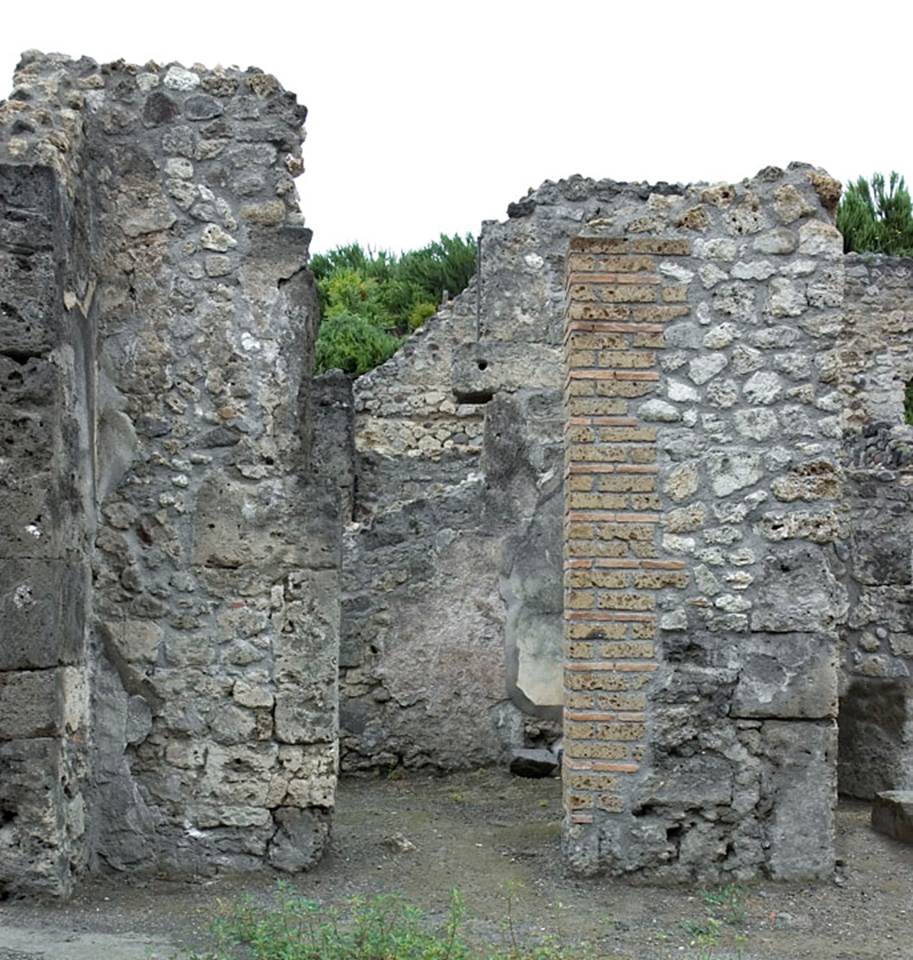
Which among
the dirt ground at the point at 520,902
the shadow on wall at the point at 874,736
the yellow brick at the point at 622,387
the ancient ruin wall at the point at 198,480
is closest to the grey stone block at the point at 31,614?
the ancient ruin wall at the point at 198,480

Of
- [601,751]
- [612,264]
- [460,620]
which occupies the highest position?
[612,264]

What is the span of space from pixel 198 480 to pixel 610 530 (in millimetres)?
1802

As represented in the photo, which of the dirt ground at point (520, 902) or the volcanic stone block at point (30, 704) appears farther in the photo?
the volcanic stone block at point (30, 704)

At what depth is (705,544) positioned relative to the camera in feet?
19.4

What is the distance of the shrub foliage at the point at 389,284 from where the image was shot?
917 inches

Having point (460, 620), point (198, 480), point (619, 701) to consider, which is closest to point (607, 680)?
point (619, 701)

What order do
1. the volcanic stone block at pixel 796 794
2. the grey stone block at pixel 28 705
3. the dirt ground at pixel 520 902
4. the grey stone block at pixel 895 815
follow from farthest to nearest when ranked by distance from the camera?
the grey stone block at pixel 895 815 → the volcanic stone block at pixel 796 794 → the grey stone block at pixel 28 705 → the dirt ground at pixel 520 902

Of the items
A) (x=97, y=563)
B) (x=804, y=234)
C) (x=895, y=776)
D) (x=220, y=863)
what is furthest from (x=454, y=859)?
(x=804, y=234)

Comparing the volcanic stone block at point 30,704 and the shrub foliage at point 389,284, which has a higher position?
the shrub foliage at point 389,284

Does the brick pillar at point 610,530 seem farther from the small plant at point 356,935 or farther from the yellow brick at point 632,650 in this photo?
the small plant at point 356,935

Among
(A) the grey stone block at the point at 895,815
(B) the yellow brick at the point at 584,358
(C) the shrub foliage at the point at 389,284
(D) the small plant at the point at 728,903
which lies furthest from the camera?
(C) the shrub foliage at the point at 389,284

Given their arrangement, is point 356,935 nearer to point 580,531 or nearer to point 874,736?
point 580,531

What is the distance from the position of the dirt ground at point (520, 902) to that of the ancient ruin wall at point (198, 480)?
1.09 feet

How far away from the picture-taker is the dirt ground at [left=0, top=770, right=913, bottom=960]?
Result: 4984 mm
